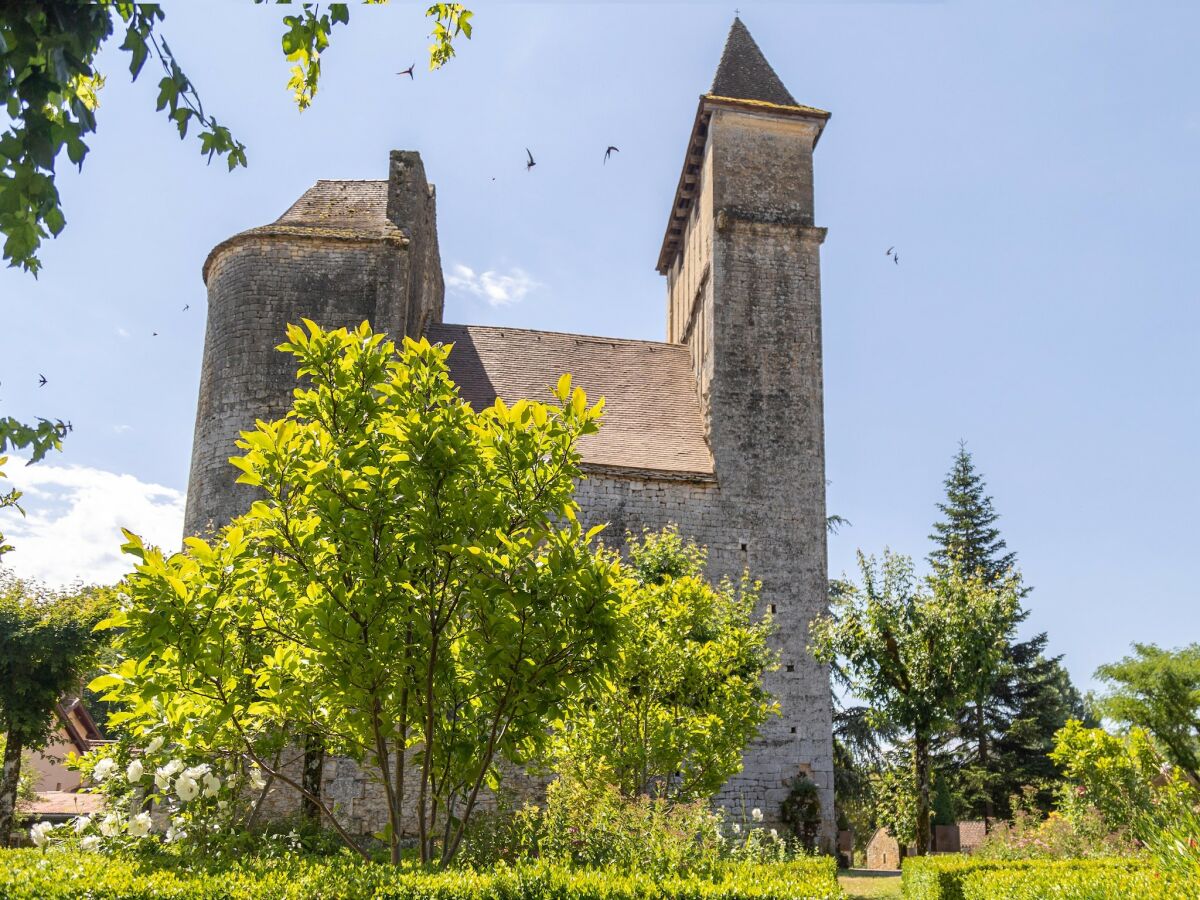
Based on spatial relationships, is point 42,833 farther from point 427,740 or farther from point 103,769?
point 427,740

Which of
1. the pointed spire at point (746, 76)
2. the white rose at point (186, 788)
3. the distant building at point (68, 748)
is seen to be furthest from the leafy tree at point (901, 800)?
the distant building at point (68, 748)

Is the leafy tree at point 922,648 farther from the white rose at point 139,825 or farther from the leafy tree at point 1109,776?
the white rose at point 139,825

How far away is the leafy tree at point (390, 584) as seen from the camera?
5.32 metres

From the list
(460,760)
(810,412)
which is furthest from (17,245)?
(810,412)

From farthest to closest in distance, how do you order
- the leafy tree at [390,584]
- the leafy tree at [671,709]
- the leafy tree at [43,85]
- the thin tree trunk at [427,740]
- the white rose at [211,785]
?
1. the leafy tree at [671,709]
2. the white rose at [211,785]
3. the thin tree trunk at [427,740]
4. the leafy tree at [390,584]
5. the leafy tree at [43,85]

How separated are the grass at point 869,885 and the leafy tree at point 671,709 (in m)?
2.38

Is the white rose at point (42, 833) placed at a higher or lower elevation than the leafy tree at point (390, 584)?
lower

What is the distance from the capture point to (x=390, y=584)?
5438 millimetres

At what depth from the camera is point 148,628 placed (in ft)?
16.8

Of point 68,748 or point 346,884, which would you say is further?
point 68,748

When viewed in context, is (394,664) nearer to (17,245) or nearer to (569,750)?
(17,245)

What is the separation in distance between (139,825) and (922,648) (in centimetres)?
1030

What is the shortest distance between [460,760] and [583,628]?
132cm

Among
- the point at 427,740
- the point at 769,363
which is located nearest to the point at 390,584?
the point at 427,740
